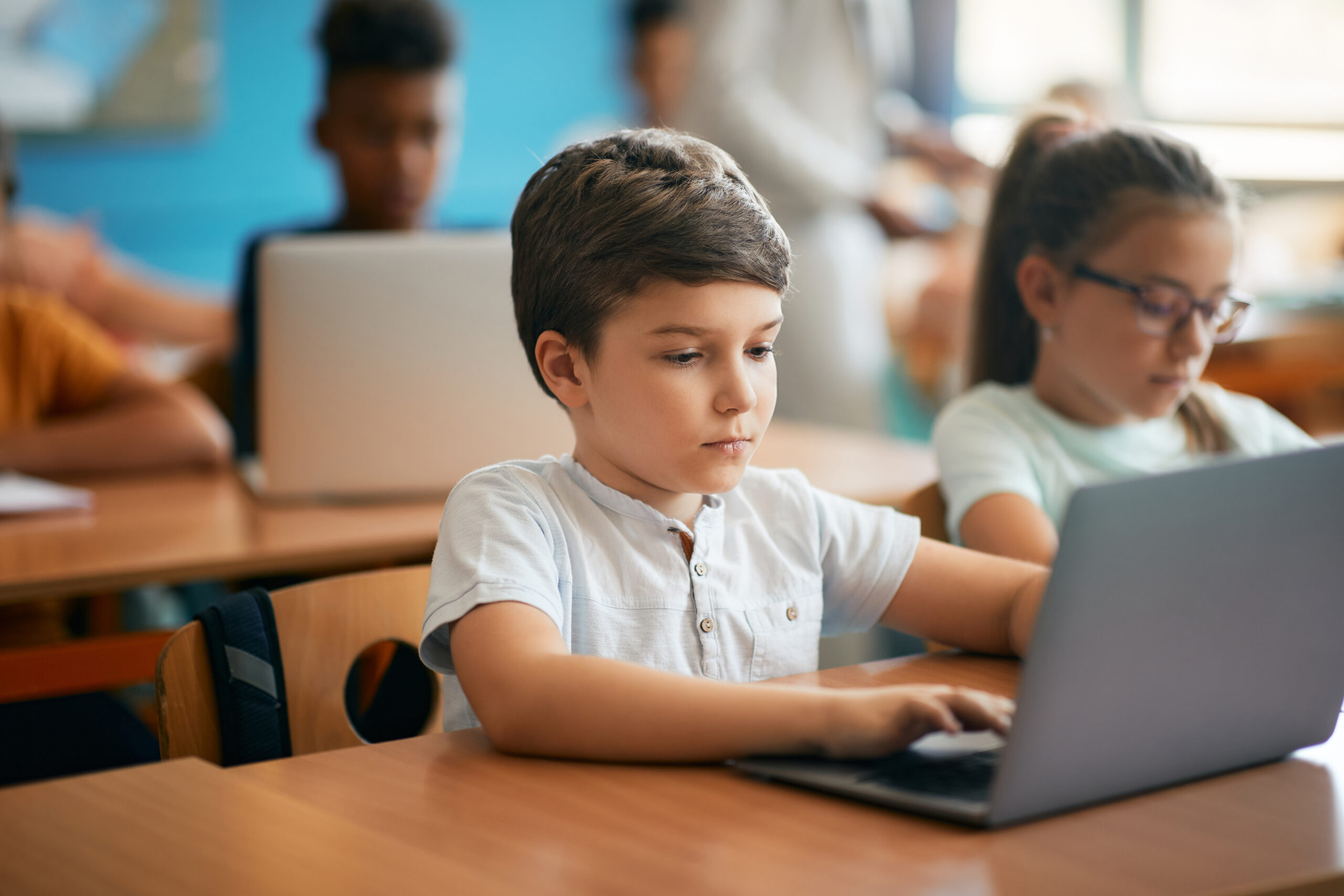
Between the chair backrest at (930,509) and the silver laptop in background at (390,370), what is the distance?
1.83ft

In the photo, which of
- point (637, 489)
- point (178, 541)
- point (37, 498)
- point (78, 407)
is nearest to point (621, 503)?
point (637, 489)

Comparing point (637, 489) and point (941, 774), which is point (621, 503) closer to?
point (637, 489)

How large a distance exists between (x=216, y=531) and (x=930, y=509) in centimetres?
82

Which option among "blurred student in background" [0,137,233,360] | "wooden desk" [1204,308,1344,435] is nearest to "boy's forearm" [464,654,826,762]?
"blurred student in background" [0,137,233,360]

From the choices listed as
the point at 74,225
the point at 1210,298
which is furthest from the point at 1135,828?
the point at 74,225

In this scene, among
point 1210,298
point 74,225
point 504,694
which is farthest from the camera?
point 74,225

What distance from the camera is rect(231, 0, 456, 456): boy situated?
2.19 m

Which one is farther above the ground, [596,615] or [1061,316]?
[1061,316]

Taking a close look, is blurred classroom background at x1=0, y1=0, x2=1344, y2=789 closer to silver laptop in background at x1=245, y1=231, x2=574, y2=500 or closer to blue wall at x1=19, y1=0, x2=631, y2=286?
blue wall at x1=19, y1=0, x2=631, y2=286

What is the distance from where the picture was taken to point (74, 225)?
3.63m

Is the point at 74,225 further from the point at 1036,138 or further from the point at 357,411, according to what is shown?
the point at 1036,138

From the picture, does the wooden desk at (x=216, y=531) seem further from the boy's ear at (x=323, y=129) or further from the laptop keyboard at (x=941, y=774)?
the laptop keyboard at (x=941, y=774)

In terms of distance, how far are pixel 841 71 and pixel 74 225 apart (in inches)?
84.2

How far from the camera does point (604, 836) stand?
631 millimetres
